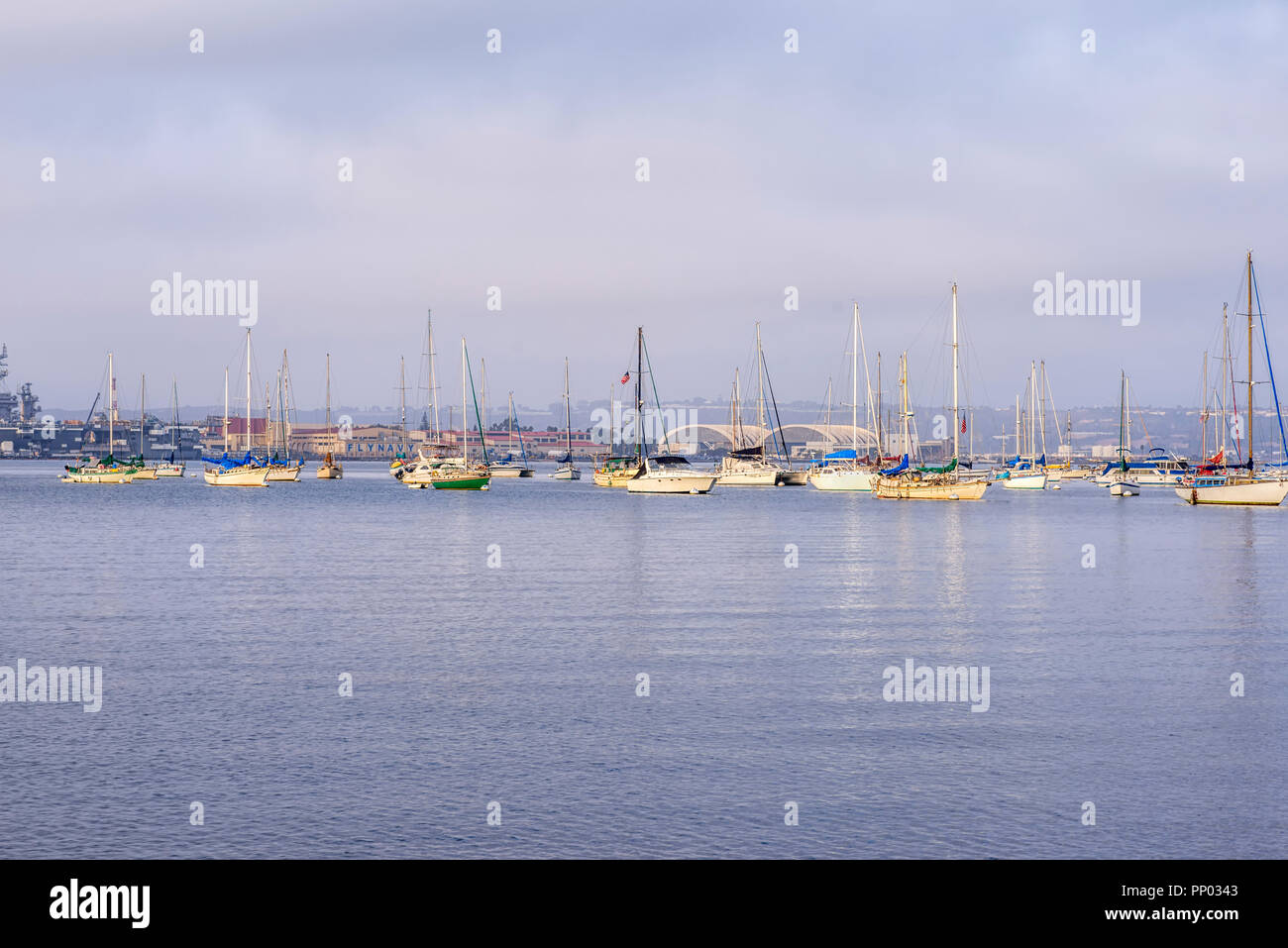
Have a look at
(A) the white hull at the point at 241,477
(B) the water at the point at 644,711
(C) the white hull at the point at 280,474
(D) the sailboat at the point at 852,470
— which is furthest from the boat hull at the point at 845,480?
(B) the water at the point at 644,711

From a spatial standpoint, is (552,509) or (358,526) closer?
(358,526)

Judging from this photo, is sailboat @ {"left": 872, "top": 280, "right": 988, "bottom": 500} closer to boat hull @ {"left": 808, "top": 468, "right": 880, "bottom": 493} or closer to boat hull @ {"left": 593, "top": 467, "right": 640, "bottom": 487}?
boat hull @ {"left": 808, "top": 468, "right": 880, "bottom": 493}

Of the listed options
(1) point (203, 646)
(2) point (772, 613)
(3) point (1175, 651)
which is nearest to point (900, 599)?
(2) point (772, 613)

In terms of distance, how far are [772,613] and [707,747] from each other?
16.8 meters

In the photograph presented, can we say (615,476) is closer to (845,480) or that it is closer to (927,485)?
(845,480)

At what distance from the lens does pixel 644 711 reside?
22953mm

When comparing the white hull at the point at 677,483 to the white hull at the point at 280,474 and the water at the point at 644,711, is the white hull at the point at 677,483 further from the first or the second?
the water at the point at 644,711

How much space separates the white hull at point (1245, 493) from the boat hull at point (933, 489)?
16479 millimetres

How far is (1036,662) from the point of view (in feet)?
92.6

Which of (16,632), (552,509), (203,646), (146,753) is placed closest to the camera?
(146,753)

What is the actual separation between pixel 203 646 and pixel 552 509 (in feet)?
238
